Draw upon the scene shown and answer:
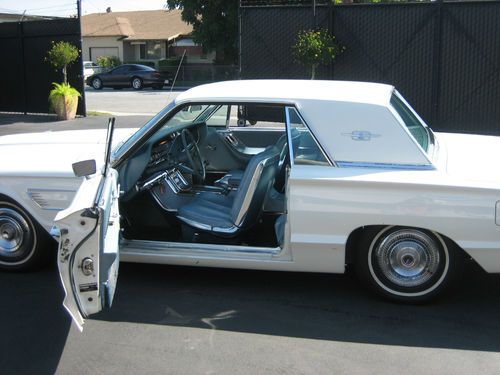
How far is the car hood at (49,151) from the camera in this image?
4.36m

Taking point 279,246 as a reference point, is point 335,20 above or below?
above

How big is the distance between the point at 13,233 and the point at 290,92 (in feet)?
7.89

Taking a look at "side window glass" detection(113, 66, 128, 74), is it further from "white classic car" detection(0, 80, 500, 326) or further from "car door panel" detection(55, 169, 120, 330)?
"car door panel" detection(55, 169, 120, 330)

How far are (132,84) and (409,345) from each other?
29962 millimetres

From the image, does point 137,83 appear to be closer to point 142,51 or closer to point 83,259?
point 142,51

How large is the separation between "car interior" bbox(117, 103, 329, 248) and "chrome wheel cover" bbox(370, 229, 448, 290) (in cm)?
69

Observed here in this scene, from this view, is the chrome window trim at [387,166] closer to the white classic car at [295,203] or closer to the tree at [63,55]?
the white classic car at [295,203]

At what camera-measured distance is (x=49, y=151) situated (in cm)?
475

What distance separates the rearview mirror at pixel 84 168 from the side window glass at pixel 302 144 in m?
1.34

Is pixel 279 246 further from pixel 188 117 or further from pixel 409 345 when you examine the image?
pixel 188 117

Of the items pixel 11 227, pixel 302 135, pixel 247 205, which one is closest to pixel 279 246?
pixel 247 205

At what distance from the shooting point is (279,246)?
13.4 ft

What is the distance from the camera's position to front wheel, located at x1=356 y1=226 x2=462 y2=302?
3.92m

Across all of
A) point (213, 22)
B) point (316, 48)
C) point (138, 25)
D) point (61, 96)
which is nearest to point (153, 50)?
point (138, 25)
